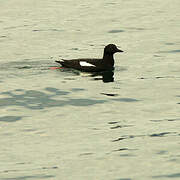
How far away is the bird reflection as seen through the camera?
990 inches

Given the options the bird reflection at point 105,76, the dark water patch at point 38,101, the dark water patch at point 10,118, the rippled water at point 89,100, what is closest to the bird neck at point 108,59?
the bird reflection at point 105,76

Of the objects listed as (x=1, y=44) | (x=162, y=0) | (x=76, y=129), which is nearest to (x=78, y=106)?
(x=76, y=129)

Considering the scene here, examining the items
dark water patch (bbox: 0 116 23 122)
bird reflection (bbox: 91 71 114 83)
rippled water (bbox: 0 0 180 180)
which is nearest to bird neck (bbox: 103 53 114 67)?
bird reflection (bbox: 91 71 114 83)

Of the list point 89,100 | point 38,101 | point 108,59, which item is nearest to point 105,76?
point 108,59

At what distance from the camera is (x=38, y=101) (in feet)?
70.3

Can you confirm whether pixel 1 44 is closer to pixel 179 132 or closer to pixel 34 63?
pixel 34 63

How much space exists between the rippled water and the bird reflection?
0.04 meters

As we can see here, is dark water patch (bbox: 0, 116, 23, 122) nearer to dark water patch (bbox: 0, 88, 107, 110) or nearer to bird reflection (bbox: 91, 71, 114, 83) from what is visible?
dark water patch (bbox: 0, 88, 107, 110)

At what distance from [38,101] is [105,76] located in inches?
198

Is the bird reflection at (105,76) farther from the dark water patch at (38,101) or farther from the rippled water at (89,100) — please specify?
the dark water patch at (38,101)

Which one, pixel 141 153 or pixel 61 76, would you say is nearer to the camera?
pixel 141 153

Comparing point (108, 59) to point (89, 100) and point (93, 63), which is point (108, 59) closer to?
point (93, 63)

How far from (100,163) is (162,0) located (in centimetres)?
2737

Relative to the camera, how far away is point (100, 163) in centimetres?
1614
